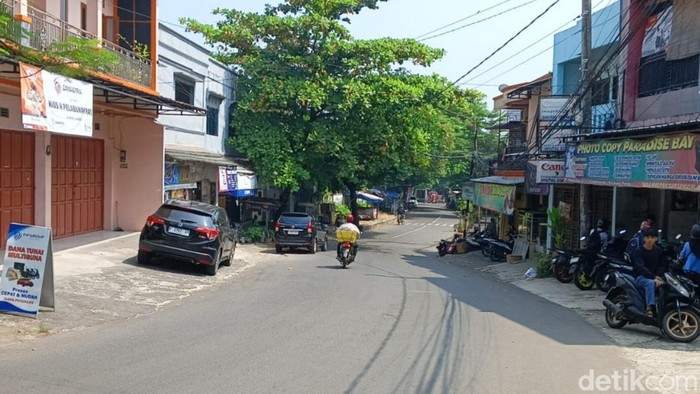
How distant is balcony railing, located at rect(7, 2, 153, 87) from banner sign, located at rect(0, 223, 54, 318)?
528cm

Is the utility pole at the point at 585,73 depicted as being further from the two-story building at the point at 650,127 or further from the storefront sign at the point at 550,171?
the storefront sign at the point at 550,171

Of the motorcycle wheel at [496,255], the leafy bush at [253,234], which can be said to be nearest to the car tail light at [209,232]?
the leafy bush at [253,234]

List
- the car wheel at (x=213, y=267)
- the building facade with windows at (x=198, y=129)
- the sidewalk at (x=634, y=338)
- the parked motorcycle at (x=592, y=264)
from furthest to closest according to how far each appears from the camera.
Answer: the building facade with windows at (x=198, y=129) → the car wheel at (x=213, y=267) → the parked motorcycle at (x=592, y=264) → the sidewalk at (x=634, y=338)

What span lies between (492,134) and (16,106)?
191ft

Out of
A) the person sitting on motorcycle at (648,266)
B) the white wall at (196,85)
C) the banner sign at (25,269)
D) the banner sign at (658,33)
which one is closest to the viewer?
the banner sign at (25,269)

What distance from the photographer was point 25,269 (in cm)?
918

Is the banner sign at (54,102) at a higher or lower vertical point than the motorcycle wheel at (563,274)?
higher

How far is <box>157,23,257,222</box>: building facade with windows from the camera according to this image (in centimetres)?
2305

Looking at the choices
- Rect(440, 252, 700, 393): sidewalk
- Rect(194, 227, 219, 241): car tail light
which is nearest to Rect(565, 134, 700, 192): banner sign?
Rect(440, 252, 700, 393): sidewalk

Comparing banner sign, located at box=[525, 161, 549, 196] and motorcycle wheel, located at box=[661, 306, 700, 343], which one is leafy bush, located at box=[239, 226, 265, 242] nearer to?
banner sign, located at box=[525, 161, 549, 196]

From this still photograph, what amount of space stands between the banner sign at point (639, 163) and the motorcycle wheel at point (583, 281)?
2.24 meters

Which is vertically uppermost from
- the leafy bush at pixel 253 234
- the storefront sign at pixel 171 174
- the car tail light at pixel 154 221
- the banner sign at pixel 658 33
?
the banner sign at pixel 658 33

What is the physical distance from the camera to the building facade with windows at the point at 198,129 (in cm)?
2305

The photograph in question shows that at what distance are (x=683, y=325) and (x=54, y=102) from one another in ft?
35.0
